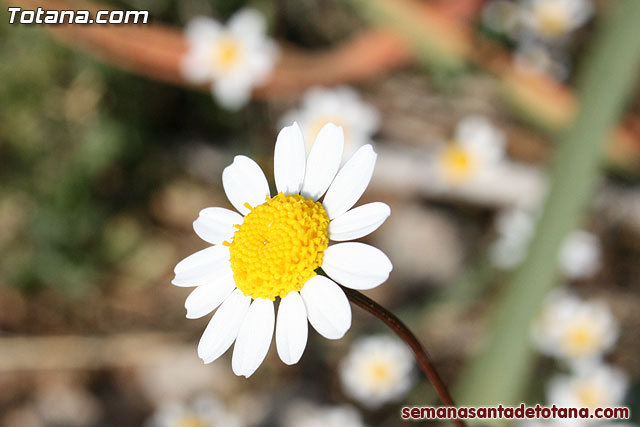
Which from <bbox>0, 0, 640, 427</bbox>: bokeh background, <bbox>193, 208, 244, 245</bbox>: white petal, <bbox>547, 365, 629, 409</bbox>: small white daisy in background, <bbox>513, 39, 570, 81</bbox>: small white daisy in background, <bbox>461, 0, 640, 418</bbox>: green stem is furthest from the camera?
<bbox>513, 39, 570, 81</bbox>: small white daisy in background

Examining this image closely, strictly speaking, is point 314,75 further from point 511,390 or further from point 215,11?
point 511,390

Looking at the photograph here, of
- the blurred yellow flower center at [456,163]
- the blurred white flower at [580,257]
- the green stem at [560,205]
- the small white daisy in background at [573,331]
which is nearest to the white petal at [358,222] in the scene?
the green stem at [560,205]

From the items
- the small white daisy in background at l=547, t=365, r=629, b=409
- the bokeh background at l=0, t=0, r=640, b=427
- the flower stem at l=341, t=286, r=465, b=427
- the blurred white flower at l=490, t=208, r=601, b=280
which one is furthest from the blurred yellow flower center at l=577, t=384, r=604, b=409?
the flower stem at l=341, t=286, r=465, b=427

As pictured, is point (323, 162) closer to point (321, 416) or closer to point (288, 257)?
point (288, 257)

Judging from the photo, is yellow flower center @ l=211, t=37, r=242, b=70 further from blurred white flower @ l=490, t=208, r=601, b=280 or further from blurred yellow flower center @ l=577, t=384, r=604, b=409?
blurred yellow flower center @ l=577, t=384, r=604, b=409

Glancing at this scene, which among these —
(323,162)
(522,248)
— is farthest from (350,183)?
(522,248)

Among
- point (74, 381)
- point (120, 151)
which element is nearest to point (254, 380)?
point (74, 381)
